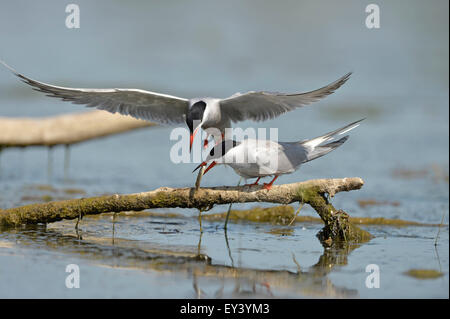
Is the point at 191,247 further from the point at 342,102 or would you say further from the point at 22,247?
the point at 342,102

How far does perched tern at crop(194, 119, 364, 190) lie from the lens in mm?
4992

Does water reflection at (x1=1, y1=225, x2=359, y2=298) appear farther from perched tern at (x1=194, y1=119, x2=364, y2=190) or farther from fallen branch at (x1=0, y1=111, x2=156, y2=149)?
fallen branch at (x1=0, y1=111, x2=156, y2=149)

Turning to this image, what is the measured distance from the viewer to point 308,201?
16.9 ft

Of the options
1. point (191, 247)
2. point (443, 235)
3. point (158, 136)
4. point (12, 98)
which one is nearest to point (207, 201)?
point (191, 247)

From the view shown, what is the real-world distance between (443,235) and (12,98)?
40.3 ft

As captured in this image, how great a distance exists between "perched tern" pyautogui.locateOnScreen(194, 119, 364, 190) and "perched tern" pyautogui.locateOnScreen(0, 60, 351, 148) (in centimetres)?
34

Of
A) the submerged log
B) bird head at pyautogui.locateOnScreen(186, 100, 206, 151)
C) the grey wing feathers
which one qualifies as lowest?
Answer: the submerged log

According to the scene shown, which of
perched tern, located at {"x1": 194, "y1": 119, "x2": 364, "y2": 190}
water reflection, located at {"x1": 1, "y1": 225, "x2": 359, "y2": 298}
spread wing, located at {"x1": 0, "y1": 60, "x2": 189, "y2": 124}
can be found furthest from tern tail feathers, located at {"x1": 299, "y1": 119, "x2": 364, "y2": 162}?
spread wing, located at {"x1": 0, "y1": 60, "x2": 189, "y2": 124}

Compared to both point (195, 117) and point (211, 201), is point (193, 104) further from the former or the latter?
point (211, 201)

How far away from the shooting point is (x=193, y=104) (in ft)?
18.2

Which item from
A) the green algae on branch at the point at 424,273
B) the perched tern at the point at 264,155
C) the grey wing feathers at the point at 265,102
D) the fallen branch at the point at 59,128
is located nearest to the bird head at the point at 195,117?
the grey wing feathers at the point at 265,102

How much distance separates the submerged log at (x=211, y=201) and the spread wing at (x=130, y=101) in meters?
1.10

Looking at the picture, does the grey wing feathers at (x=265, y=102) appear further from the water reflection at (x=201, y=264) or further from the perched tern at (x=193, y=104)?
the water reflection at (x=201, y=264)

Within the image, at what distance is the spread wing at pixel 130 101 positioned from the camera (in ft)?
18.9
